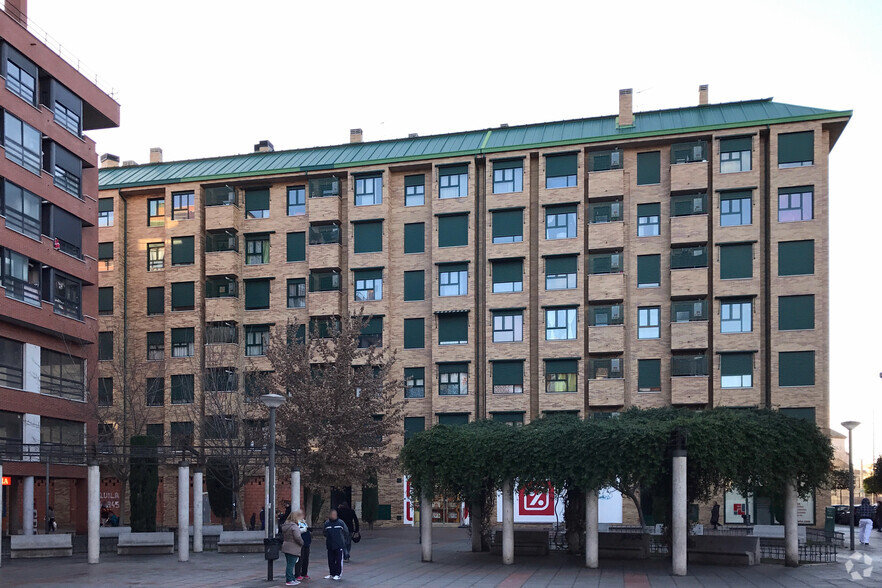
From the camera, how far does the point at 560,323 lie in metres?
51.8

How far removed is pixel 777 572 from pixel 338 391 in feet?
71.1

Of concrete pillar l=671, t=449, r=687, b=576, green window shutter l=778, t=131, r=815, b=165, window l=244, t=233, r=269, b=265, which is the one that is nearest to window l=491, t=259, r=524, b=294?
window l=244, t=233, r=269, b=265

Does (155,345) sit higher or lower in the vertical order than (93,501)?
higher

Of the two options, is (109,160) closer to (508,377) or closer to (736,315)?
(508,377)

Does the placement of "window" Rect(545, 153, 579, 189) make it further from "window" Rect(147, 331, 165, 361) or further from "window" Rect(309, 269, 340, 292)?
"window" Rect(147, 331, 165, 361)

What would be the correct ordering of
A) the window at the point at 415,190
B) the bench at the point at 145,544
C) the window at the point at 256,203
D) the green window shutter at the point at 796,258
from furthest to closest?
the window at the point at 256,203 → the window at the point at 415,190 → the green window shutter at the point at 796,258 → the bench at the point at 145,544

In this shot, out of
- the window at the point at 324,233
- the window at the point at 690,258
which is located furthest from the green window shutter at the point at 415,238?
the window at the point at 690,258

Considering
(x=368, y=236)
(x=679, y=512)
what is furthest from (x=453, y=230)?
(x=679, y=512)

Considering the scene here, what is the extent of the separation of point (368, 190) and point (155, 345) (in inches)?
613

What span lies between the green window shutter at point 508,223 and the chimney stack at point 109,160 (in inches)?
1102

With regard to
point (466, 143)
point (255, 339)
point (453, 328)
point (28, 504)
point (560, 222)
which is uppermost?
point (466, 143)

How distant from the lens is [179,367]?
56.8 m

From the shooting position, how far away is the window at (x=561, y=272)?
170ft

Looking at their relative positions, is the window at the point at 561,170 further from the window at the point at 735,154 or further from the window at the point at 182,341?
the window at the point at 182,341
